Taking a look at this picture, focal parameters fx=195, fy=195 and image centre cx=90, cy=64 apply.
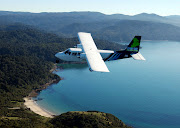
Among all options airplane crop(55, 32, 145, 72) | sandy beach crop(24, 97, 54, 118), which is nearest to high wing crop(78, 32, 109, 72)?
airplane crop(55, 32, 145, 72)

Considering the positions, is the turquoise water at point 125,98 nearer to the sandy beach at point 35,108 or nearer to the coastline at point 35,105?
the coastline at point 35,105

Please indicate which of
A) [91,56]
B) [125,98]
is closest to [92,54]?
[91,56]

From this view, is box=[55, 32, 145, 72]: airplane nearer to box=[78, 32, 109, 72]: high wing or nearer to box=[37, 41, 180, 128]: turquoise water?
box=[78, 32, 109, 72]: high wing

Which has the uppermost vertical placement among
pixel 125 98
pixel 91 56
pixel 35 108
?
pixel 91 56

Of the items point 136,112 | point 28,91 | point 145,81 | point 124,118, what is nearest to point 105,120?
point 124,118

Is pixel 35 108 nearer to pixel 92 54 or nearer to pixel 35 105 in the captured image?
pixel 35 105

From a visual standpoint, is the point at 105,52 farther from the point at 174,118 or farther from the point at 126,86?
the point at 126,86
